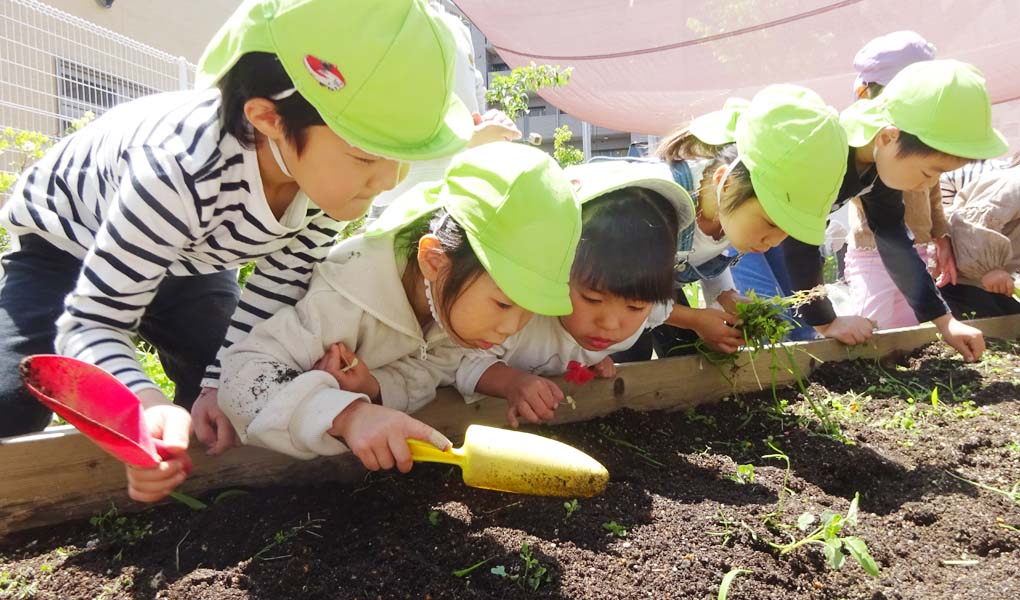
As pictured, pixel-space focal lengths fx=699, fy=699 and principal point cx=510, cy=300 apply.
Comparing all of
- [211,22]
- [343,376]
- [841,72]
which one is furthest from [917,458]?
[211,22]

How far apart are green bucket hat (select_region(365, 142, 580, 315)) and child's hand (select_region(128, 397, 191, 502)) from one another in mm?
607

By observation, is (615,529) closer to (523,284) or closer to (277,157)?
(523,284)

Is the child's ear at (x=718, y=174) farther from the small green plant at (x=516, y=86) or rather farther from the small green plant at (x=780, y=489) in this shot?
the small green plant at (x=516, y=86)

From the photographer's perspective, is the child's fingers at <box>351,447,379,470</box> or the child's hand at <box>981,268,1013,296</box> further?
the child's hand at <box>981,268,1013,296</box>

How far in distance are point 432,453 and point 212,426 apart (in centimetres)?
61

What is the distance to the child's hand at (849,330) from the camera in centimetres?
268

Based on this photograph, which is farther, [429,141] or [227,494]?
[227,494]

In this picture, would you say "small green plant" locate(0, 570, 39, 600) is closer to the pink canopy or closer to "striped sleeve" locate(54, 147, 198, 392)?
"striped sleeve" locate(54, 147, 198, 392)

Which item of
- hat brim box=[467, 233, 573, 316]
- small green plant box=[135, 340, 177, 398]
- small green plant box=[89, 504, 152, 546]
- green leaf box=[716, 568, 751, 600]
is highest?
hat brim box=[467, 233, 573, 316]

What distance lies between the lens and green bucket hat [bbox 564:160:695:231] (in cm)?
166

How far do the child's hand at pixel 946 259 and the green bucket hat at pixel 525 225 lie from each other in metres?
2.98

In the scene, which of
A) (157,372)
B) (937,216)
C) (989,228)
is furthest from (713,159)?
(989,228)

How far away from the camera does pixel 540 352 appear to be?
1.97 m

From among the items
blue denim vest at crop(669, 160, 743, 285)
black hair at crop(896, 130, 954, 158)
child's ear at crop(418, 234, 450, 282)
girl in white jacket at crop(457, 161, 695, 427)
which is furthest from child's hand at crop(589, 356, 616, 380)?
black hair at crop(896, 130, 954, 158)
